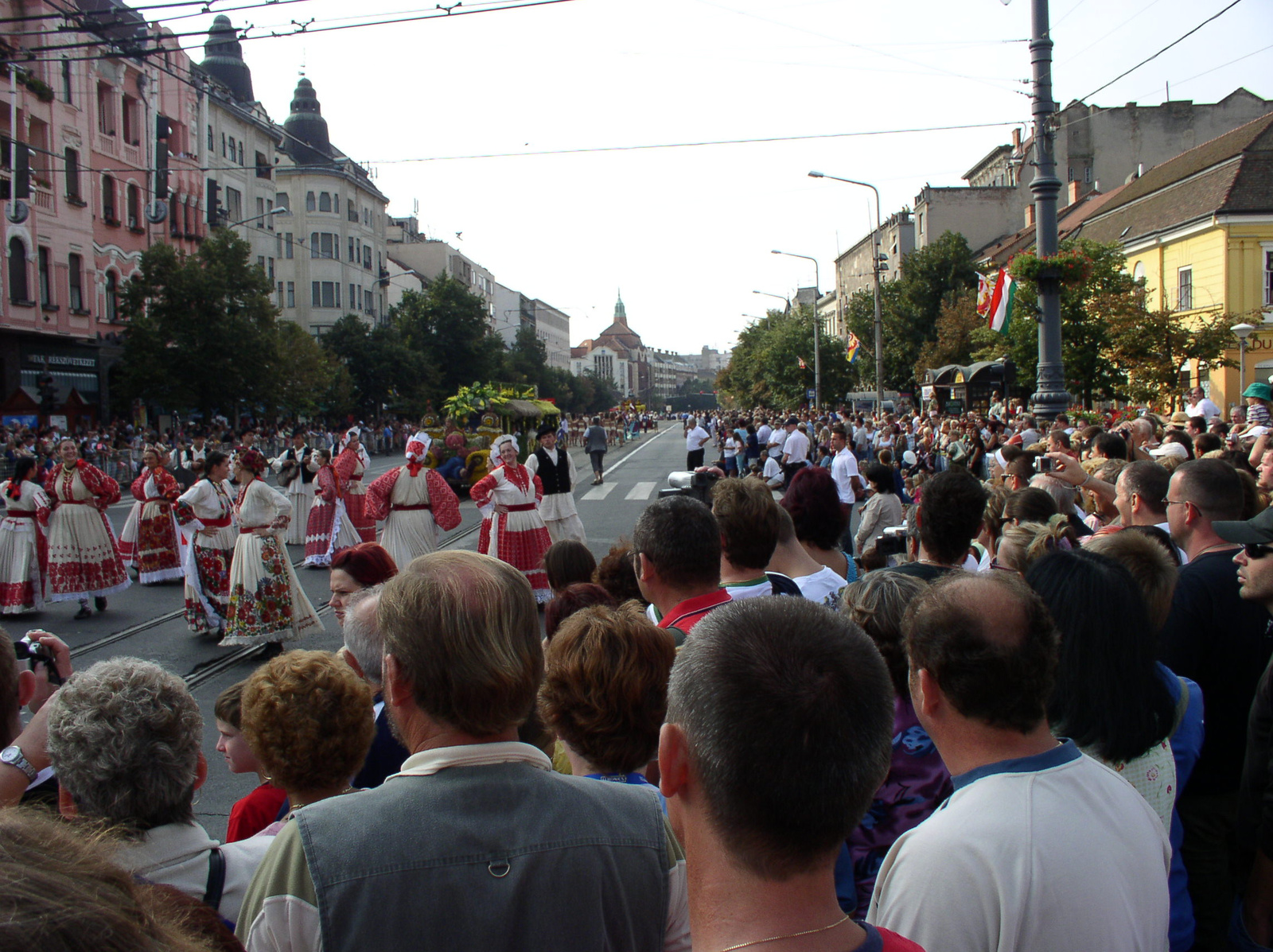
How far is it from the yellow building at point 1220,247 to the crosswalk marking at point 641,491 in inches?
553

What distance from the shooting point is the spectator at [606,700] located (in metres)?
2.56

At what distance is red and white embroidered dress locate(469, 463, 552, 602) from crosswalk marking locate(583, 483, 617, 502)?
11.8 meters

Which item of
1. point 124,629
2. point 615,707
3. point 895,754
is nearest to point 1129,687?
point 895,754

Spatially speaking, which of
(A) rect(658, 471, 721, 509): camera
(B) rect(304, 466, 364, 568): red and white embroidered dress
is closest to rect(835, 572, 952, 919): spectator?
(A) rect(658, 471, 721, 509): camera

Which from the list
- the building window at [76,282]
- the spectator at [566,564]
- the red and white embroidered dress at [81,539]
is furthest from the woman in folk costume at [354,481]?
the building window at [76,282]

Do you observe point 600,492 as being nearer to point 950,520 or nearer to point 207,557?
point 207,557

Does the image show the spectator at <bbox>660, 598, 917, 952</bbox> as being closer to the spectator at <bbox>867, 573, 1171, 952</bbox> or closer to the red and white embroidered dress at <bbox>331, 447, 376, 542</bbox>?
the spectator at <bbox>867, 573, 1171, 952</bbox>

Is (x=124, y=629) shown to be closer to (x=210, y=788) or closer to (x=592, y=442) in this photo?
(x=210, y=788)

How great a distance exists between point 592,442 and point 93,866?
26.9 m

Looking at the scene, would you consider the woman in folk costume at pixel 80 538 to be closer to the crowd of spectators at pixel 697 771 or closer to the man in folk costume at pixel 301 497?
the man in folk costume at pixel 301 497

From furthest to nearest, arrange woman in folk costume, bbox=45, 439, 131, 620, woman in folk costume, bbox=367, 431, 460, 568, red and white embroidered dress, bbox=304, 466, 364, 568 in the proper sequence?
1. red and white embroidered dress, bbox=304, 466, 364, 568
2. woman in folk costume, bbox=45, 439, 131, 620
3. woman in folk costume, bbox=367, 431, 460, 568

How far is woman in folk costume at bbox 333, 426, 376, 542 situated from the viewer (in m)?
12.0

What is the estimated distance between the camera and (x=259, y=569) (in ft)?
28.5

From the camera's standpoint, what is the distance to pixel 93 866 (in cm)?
93
